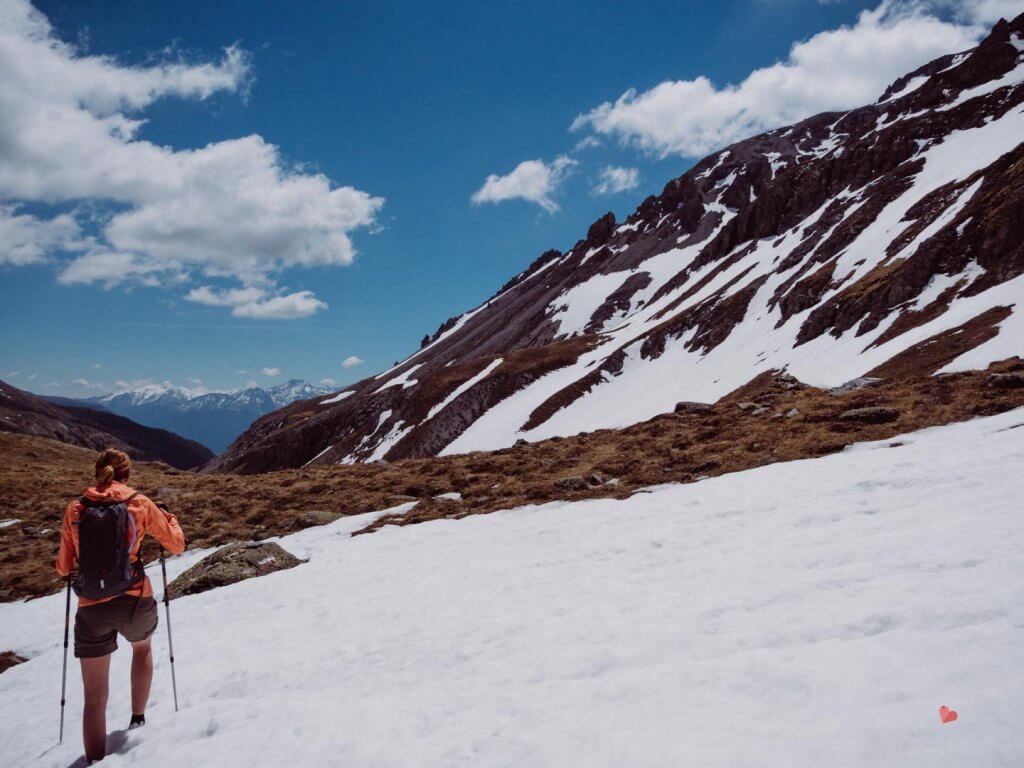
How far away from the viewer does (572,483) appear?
18281 mm

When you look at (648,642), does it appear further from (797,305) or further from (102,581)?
(797,305)

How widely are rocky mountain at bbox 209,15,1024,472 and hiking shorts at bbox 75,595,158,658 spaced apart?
1277 inches

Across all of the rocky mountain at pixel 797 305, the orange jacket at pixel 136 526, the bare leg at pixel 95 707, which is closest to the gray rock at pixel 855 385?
the rocky mountain at pixel 797 305

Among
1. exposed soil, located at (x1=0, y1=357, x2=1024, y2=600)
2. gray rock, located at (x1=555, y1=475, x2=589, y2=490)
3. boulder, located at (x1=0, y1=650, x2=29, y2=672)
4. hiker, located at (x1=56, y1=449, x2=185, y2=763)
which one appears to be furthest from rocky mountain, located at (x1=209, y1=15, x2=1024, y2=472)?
boulder, located at (x1=0, y1=650, x2=29, y2=672)

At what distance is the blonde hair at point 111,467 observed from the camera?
7094 mm

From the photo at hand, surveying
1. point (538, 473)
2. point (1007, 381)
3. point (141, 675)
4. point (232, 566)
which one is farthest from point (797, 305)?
point (141, 675)

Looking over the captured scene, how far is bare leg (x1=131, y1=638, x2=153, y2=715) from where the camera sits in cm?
735

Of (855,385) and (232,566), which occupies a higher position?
(855,385)

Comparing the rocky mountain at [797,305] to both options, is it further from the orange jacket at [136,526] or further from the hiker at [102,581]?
the hiker at [102,581]

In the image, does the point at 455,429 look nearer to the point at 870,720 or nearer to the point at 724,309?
the point at 724,309

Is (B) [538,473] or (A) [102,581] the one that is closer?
(A) [102,581]

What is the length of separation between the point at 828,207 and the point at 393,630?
107 meters

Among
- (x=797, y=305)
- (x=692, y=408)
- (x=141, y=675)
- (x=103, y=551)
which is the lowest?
(x=141, y=675)

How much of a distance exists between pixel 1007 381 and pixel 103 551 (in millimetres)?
24507
